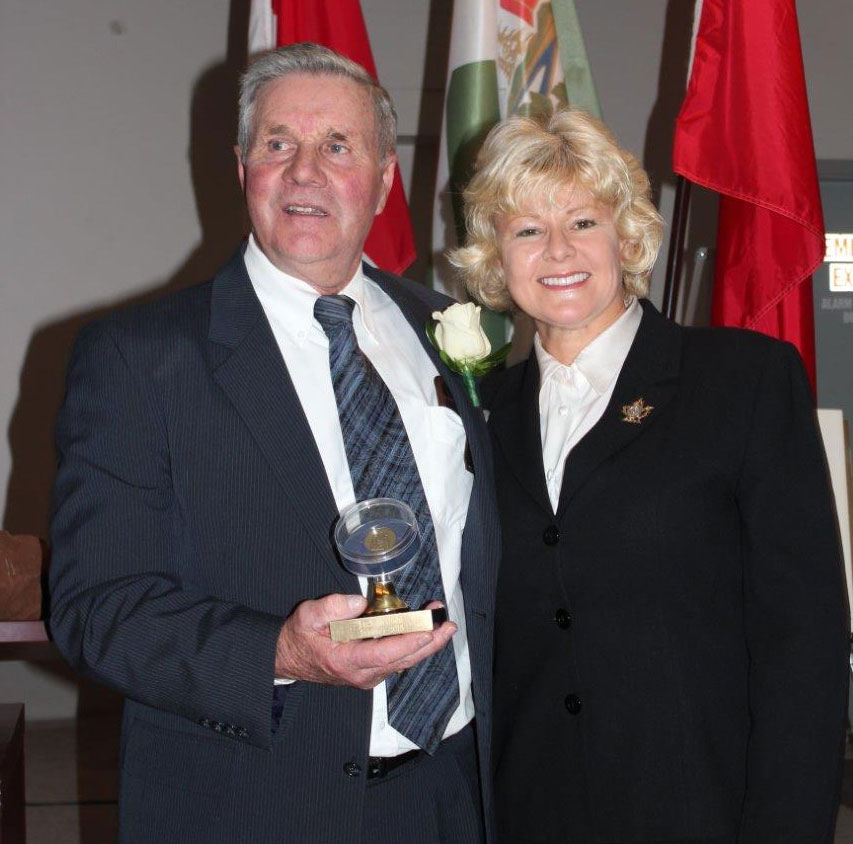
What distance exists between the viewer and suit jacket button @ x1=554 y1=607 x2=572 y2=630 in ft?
6.40

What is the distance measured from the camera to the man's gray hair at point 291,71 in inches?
81.4

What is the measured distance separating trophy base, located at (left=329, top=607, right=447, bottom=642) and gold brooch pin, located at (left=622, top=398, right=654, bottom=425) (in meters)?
0.68

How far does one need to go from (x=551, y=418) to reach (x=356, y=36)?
1868 millimetres

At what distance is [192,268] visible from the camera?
17.8ft

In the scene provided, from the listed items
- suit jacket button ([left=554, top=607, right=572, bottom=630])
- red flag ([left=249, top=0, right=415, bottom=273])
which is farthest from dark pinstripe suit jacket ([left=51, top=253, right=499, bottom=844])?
red flag ([left=249, top=0, right=415, bottom=273])

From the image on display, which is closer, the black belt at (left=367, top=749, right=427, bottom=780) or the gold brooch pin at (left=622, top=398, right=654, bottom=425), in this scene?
the black belt at (left=367, top=749, right=427, bottom=780)

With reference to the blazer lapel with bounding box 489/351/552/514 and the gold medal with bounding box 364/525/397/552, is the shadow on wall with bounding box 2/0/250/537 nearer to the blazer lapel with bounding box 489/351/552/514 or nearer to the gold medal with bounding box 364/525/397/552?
the blazer lapel with bounding box 489/351/552/514

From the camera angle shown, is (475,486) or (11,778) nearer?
(475,486)

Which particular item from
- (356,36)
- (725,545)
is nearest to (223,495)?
(725,545)

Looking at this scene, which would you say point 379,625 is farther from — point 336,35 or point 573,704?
point 336,35

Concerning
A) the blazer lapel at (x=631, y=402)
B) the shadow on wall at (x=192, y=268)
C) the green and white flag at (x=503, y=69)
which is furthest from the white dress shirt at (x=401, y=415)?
the shadow on wall at (x=192, y=268)

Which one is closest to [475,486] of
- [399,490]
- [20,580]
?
[399,490]

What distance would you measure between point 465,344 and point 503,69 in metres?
1.61

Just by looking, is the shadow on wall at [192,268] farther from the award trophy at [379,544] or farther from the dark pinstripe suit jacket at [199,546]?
the award trophy at [379,544]
